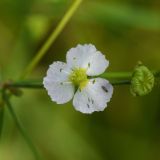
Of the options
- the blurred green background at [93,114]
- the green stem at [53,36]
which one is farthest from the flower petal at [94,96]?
the blurred green background at [93,114]

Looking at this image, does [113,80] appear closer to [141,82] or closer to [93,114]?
[141,82]

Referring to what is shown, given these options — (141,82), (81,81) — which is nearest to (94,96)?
(81,81)

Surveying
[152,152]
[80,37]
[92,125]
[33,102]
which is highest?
[80,37]

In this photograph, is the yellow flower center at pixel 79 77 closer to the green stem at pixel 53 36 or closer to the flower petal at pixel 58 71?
the flower petal at pixel 58 71

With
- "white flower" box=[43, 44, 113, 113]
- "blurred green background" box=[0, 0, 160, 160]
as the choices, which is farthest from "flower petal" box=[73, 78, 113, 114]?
"blurred green background" box=[0, 0, 160, 160]

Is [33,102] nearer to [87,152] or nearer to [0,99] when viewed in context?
[87,152]

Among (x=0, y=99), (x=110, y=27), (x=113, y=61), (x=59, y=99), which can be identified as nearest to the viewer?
(x=59, y=99)

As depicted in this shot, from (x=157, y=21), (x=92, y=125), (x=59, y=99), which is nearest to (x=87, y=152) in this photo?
(x=92, y=125)
